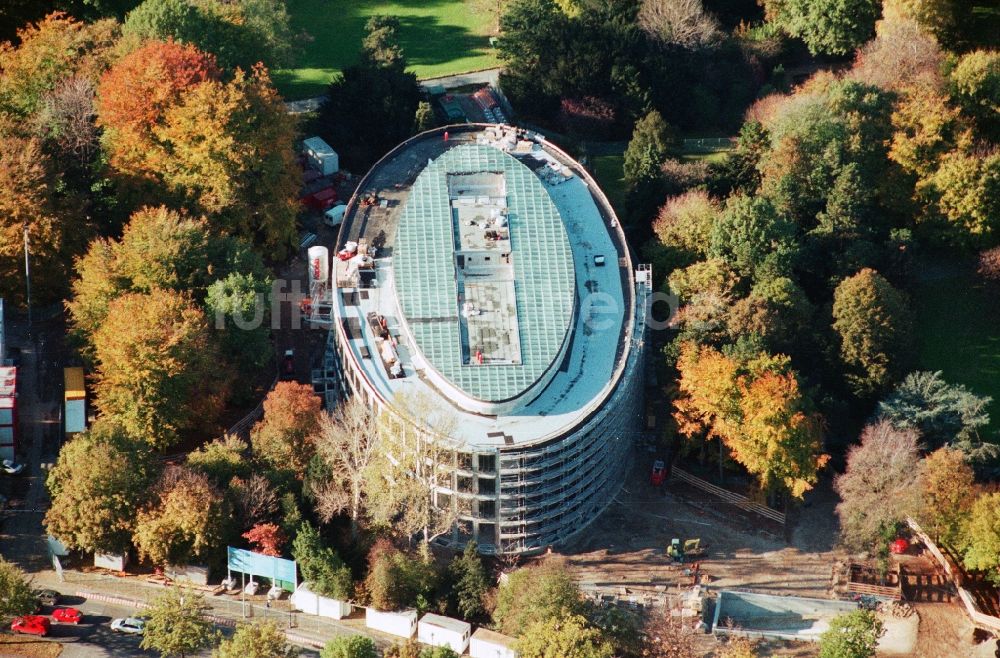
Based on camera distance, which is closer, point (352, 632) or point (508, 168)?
point (352, 632)

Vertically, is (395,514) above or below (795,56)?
below

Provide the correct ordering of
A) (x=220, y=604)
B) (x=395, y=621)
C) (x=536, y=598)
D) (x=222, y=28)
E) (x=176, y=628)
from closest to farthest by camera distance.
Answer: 1. (x=176, y=628)
2. (x=536, y=598)
3. (x=395, y=621)
4. (x=220, y=604)
5. (x=222, y=28)

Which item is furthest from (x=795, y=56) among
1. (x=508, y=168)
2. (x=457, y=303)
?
(x=457, y=303)

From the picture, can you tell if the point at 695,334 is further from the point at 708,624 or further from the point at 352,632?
the point at 352,632

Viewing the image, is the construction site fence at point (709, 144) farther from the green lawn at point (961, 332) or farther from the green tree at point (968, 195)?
the green lawn at point (961, 332)

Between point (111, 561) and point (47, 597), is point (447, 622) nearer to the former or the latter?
point (111, 561)

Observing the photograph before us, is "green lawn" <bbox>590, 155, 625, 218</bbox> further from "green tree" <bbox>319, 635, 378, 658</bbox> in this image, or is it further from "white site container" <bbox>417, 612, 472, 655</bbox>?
"green tree" <bbox>319, 635, 378, 658</bbox>

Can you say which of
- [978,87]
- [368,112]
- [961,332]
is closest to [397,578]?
[368,112]
